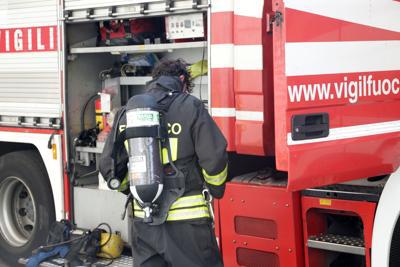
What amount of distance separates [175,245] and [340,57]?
1.25 meters

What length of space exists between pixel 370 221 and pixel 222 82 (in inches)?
45.9

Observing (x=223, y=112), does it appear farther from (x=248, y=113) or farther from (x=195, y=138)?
(x=195, y=138)

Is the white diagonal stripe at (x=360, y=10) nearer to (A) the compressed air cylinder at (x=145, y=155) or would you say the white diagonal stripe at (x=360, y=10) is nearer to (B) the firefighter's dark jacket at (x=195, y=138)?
(B) the firefighter's dark jacket at (x=195, y=138)

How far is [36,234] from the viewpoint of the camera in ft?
18.0

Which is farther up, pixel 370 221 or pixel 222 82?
pixel 222 82

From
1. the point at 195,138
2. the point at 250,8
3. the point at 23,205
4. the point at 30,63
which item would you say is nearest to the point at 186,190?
the point at 195,138

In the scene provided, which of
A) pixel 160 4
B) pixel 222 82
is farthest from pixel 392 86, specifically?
pixel 160 4

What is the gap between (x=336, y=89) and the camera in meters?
3.24

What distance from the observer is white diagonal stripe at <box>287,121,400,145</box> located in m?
3.13

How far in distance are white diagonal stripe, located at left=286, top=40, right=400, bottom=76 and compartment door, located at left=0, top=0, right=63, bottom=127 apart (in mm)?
2554

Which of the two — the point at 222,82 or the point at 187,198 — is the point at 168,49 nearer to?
the point at 222,82

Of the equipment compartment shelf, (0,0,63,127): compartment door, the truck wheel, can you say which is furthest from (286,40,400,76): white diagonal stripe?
the truck wheel

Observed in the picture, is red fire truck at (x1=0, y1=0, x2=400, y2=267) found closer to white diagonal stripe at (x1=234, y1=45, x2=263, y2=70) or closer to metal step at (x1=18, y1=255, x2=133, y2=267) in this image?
white diagonal stripe at (x1=234, y1=45, x2=263, y2=70)

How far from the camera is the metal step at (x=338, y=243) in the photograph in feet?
12.0
